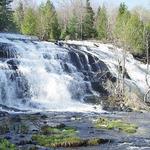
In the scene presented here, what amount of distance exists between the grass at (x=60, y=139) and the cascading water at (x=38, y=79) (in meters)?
13.9

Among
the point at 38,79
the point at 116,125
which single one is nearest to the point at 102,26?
the point at 38,79

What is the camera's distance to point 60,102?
160ft

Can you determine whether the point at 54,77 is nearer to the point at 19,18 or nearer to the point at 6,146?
the point at 6,146

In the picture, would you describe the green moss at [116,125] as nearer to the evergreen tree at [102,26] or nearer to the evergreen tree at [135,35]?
the evergreen tree at [135,35]

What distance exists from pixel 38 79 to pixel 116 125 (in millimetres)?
16859

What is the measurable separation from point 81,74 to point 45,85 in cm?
576

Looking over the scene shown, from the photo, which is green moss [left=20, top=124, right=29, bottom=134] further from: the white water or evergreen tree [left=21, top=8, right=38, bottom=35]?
evergreen tree [left=21, top=8, right=38, bottom=35]

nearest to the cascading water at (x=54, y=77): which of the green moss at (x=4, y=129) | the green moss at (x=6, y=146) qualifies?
the green moss at (x=4, y=129)

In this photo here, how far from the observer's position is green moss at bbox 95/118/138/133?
3362cm

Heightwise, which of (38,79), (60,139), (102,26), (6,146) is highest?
(102,26)

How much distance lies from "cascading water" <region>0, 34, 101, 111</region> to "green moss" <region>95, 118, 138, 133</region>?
9.56m

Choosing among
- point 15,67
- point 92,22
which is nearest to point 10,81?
point 15,67

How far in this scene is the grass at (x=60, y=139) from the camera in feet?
89.9

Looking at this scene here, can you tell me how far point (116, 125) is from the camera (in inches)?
1385
